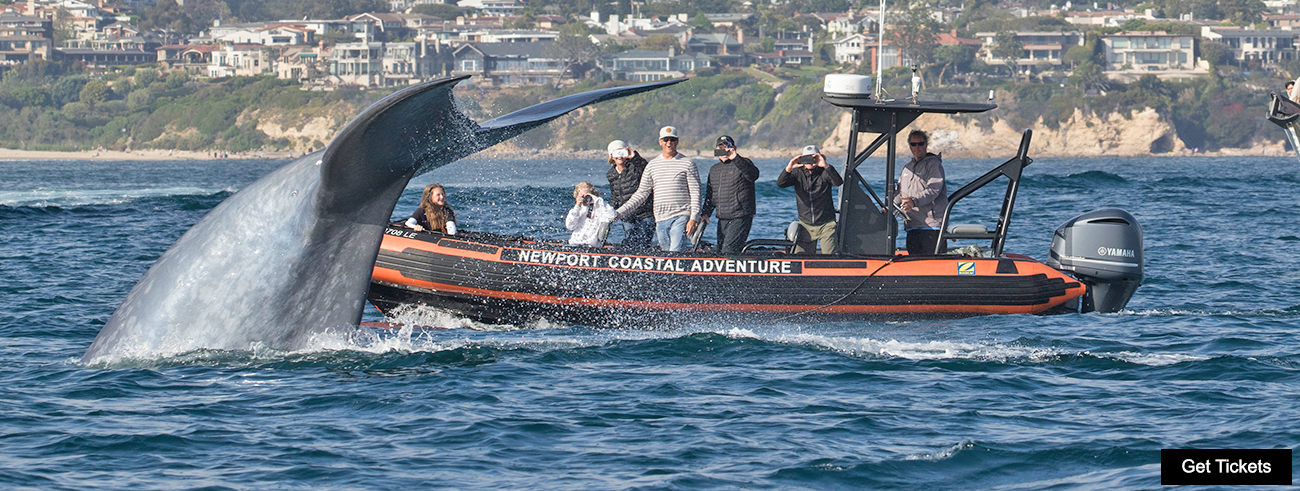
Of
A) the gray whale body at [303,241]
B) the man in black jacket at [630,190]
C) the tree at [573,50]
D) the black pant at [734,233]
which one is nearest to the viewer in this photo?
the gray whale body at [303,241]

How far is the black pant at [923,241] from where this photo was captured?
12961 millimetres

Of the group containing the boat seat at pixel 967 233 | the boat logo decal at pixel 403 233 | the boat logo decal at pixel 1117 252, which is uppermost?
the boat seat at pixel 967 233

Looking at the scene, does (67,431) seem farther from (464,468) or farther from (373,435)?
(464,468)

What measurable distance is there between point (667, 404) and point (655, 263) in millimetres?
3314

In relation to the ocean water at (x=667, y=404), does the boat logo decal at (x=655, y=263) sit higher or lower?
higher

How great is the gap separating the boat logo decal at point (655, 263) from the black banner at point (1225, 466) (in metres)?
5.05

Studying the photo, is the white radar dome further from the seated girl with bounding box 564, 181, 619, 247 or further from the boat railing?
the seated girl with bounding box 564, 181, 619, 247

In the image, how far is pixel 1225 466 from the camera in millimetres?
7367

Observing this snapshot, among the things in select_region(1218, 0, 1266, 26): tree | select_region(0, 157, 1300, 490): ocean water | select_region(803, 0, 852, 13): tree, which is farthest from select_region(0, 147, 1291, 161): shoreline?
select_region(0, 157, 1300, 490): ocean water

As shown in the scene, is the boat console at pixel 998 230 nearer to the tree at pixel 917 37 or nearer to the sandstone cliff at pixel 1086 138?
the sandstone cliff at pixel 1086 138

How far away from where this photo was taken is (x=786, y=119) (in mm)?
120000

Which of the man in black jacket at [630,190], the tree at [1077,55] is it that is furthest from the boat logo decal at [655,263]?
the tree at [1077,55]

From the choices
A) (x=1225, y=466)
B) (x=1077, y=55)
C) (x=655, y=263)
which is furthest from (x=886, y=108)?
(x=1077, y=55)

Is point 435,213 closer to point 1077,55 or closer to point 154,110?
point 154,110
